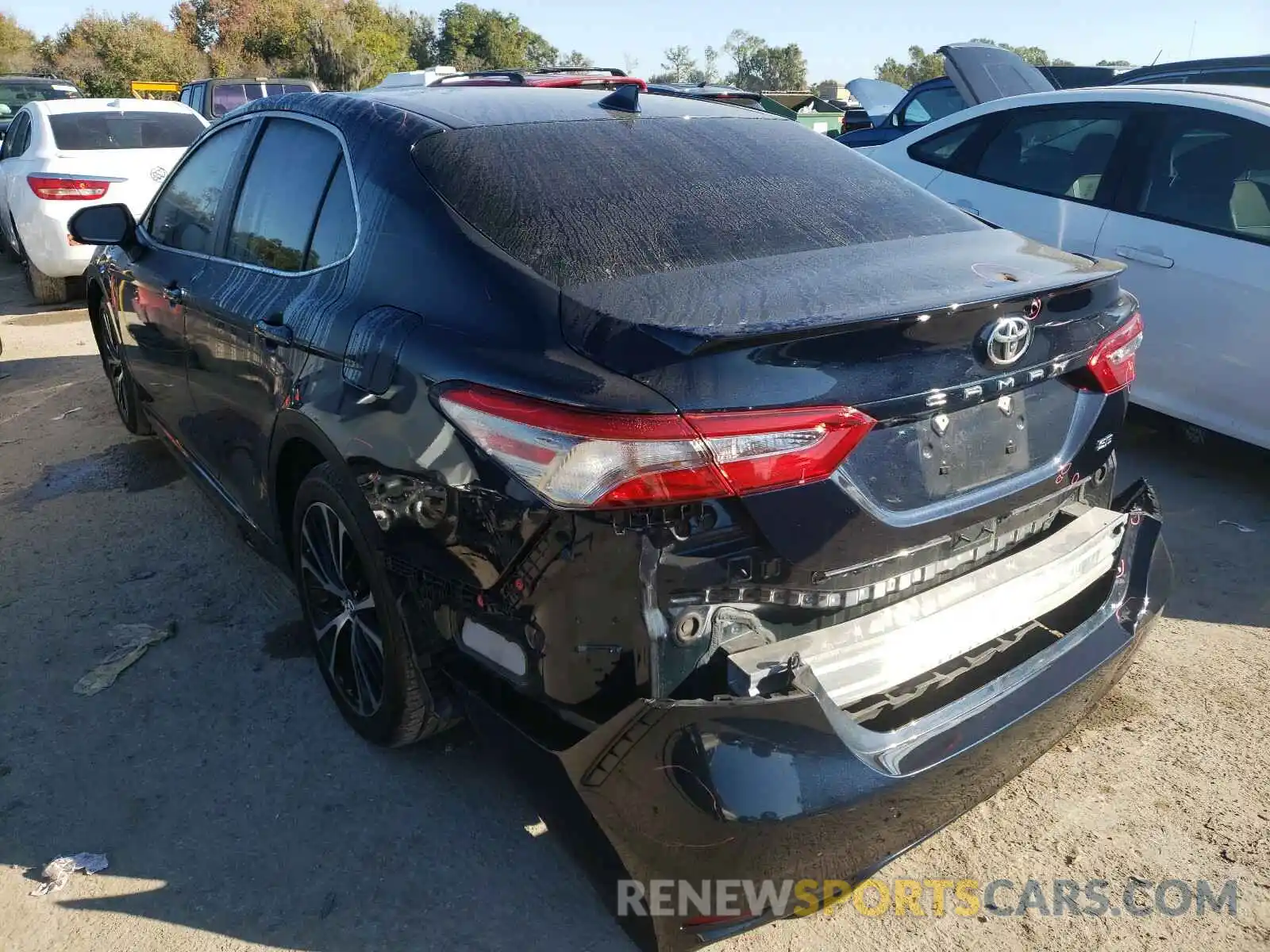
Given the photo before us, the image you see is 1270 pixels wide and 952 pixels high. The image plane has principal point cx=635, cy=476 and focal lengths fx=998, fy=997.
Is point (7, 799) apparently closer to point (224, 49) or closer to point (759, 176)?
point (759, 176)

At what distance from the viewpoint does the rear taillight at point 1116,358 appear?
229 cm

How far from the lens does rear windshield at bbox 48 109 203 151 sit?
28.2 feet

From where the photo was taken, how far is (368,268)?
2.39 metres

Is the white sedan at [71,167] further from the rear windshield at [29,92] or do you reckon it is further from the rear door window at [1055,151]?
the rear windshield at [29,92]

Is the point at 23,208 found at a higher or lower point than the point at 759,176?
lower

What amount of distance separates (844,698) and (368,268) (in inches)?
58.0

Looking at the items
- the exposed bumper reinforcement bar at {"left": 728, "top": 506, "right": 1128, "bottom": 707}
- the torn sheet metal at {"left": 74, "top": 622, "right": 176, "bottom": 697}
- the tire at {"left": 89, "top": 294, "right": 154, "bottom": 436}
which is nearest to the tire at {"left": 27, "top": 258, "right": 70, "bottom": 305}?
the tire at {"left": 89, "top": 294, "right": 154, "bottom": 436}

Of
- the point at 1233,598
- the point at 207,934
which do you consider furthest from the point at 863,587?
the point at 1233,598

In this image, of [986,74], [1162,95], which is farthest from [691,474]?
[986,74]

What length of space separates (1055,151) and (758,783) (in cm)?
431

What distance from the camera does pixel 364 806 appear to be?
8.57ft

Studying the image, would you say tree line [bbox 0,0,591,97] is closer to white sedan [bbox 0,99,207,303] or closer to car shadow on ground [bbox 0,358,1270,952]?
white sedan [bbox 0,99,207,303]

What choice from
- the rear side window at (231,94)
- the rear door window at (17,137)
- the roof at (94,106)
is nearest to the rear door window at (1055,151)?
the roof at (94,106)

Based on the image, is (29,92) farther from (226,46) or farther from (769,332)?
(226,46)
